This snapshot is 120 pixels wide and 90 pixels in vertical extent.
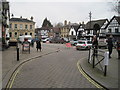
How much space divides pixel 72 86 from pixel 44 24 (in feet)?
367

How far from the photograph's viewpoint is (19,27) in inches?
2484

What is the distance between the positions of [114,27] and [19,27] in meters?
35.3

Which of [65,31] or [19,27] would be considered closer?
[19,27]

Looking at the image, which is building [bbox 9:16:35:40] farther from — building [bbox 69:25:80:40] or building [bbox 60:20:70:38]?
building [bbox 69:25:80:40]

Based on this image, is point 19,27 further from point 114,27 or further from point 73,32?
point 114,27

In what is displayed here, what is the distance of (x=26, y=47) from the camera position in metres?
17.4

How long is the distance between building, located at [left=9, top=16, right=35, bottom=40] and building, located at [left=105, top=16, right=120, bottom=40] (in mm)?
30253

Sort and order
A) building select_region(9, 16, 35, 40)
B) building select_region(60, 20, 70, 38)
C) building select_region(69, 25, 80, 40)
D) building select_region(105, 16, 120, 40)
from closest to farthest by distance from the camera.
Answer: building select_region(105, 16, 120, 40)
building select_region(9, 16, 35, 40)
building select_region(69, 25, 80, 40)
building select_region(60, 20, 70, 38)

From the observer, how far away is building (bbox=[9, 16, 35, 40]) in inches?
2429

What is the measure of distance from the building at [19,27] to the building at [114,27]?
99.3 feet

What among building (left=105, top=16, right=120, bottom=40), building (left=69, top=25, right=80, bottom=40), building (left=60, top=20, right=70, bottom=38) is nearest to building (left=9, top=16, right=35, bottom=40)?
building (left=60, top=20, right=70, bottom=38)

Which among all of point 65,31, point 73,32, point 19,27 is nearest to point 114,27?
point 73,32

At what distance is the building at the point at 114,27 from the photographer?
4847 centimetres

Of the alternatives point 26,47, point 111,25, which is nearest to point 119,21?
point 111,25
